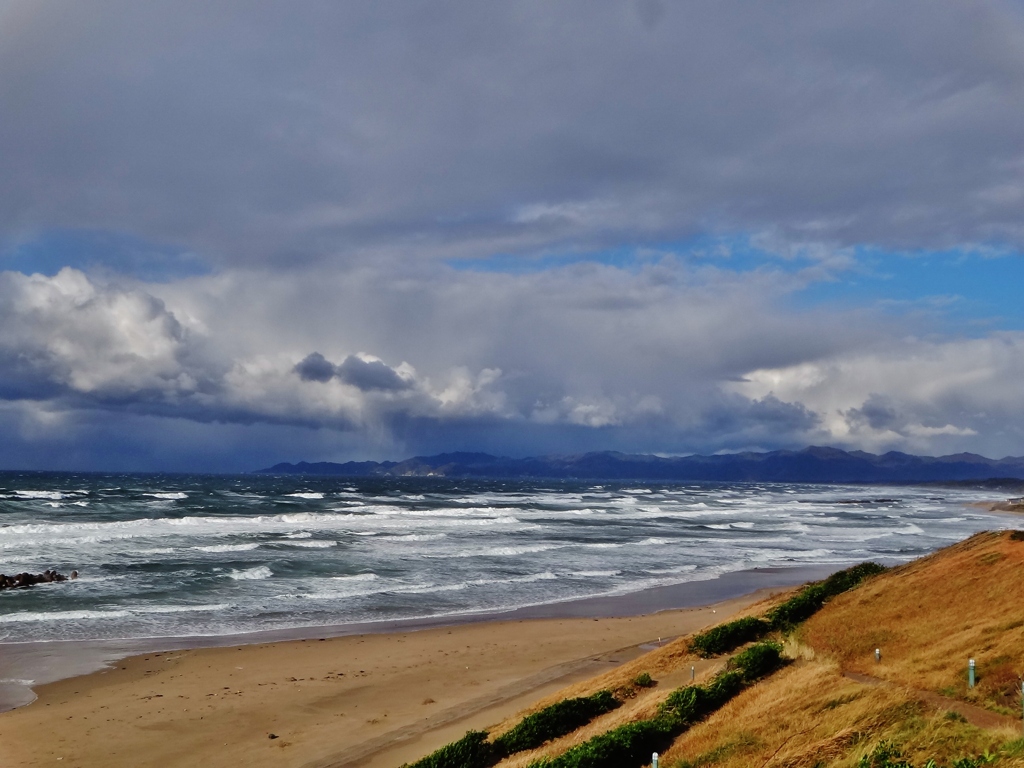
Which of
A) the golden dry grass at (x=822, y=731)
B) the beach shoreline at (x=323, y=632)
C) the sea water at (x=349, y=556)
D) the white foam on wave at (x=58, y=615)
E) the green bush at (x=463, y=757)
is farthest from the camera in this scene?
the sea water at (x=349, y=556)

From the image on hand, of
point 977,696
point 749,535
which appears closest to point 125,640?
point 977,696

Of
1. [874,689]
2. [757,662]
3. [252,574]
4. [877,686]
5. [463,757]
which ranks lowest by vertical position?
[252,574]

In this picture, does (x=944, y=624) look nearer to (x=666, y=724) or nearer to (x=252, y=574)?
(x=666, y=724)

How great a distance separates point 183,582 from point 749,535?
4020 centimetres

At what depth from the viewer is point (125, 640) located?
20.5m

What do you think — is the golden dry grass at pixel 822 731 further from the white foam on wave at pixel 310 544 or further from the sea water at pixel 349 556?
the white foam on wave at pixel 310 544

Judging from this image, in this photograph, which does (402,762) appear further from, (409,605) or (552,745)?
(409,605)

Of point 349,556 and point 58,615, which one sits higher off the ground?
point 58,615

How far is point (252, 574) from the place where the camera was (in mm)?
31344

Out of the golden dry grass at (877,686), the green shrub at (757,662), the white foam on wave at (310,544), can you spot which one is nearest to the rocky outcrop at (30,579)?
the white foam on wave at (310,544)

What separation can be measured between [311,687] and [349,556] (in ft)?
70.6

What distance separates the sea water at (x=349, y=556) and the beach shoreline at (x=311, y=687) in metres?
2.43

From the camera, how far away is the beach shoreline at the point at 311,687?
13156 millimetres

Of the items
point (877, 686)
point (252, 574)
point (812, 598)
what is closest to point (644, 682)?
point (877, 686)
